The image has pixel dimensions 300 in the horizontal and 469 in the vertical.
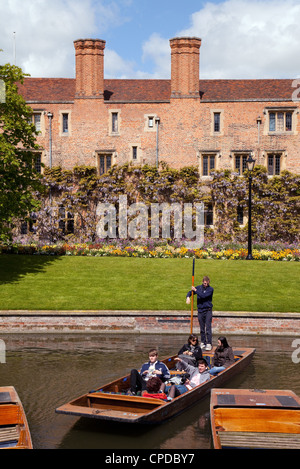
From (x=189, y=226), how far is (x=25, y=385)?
2571cm

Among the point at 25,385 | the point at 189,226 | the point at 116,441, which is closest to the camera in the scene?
the point at 116,441

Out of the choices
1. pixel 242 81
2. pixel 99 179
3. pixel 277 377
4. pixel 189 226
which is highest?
pixel 242 81

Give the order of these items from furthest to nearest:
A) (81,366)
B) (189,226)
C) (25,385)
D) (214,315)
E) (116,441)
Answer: (189,226), (214,315), (81,366), (25,385), (116,441)

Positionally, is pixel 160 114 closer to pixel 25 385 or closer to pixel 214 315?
pixel 214 315

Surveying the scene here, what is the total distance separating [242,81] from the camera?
134 ft

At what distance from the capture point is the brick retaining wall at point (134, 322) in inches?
741

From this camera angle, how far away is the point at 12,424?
9297 millimetres

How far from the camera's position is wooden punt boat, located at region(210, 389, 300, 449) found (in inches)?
348

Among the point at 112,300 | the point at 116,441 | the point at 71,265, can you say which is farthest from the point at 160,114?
the point at 116,441

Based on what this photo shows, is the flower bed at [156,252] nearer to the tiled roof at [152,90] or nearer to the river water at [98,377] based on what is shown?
the river water at [98,377]

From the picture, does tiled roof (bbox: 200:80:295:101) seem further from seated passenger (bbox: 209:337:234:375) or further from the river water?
seated passenger (bbox: 209:337:234:375)

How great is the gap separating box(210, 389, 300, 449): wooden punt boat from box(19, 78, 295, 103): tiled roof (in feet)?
100

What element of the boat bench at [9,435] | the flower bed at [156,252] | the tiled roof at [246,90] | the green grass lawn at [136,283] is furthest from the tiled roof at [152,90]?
the boat bench at [9,435]

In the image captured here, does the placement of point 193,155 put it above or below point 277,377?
above
